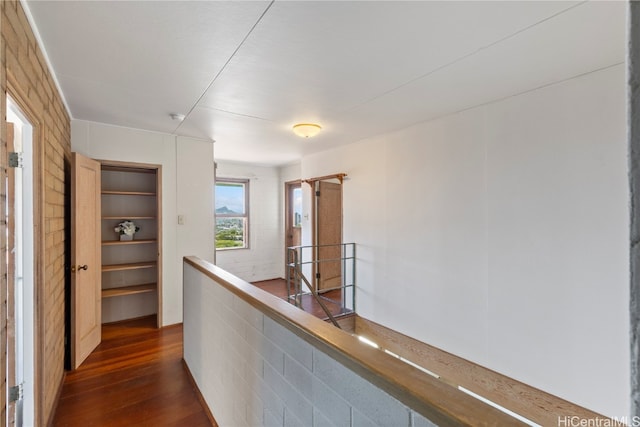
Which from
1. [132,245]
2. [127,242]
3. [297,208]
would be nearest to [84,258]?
[127,242]

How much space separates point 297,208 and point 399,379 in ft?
17.6

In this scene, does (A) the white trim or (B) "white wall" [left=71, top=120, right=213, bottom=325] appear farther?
(B) "white wall" [left=71, top=120, right=213, bottom=325]

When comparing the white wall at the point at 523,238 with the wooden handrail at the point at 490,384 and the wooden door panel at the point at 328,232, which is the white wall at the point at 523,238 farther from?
the wooden door panel at the point at 328,232

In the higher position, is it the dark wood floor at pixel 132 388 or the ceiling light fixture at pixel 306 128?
the ceiling light fixture at pixel 306 128

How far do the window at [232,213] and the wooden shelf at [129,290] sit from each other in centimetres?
196

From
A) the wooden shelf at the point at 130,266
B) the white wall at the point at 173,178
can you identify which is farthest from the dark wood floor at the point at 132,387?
the wooden shelf at the point at 130,266

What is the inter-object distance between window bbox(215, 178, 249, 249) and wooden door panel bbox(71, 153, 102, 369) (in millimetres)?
2595

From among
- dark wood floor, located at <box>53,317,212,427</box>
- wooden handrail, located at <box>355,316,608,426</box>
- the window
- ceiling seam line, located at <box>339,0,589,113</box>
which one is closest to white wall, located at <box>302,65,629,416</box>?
wooden handrail, located at <box>355,316,608,426</box>

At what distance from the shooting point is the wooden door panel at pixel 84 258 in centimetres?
260

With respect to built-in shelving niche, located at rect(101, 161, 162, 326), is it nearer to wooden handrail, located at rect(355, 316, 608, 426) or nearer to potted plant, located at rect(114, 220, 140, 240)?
potted plant, located at rect(114, 220, 140, 240)

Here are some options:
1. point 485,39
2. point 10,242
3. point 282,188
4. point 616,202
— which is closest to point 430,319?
point 616,202

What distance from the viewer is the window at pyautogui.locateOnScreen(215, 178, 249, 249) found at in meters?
5.64

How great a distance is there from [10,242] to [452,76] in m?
2.74

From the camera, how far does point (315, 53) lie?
5.88ft
